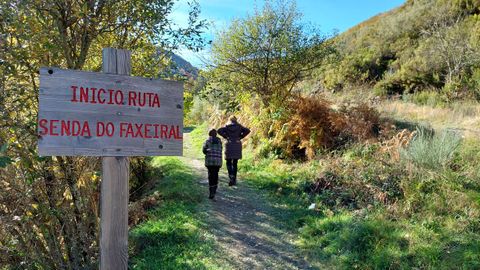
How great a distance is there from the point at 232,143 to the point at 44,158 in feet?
18.9

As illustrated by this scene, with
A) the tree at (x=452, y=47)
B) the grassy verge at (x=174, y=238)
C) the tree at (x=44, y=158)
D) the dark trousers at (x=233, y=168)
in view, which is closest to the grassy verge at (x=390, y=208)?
the dark trousers at (x=233, y=168)

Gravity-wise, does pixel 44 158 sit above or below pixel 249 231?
above

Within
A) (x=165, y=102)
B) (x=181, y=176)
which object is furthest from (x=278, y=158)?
(x=165, y=102)

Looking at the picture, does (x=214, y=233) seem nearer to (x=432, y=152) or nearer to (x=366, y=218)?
(x=366, y=218)

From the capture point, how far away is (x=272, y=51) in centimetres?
1370

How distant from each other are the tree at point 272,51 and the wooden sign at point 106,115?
33.2 feet

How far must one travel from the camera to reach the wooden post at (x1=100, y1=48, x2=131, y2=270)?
3.21 m

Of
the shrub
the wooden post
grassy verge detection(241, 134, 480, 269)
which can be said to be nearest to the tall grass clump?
grassy verge detection(241, 134, 480, 269)

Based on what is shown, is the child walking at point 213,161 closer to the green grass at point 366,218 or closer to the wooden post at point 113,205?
the green grass at point 366,218

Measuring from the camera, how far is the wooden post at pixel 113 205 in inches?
127

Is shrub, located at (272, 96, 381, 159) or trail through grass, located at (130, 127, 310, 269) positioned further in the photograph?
shrub, located at (272, 96, 381, 159)

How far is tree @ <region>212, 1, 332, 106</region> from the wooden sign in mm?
10113

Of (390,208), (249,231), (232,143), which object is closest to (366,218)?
(390,208)

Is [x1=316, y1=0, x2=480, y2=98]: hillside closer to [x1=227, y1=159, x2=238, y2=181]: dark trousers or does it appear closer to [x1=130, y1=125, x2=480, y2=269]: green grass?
[x1=227, y1=159, x2=238, y2=181]: dark trousers
